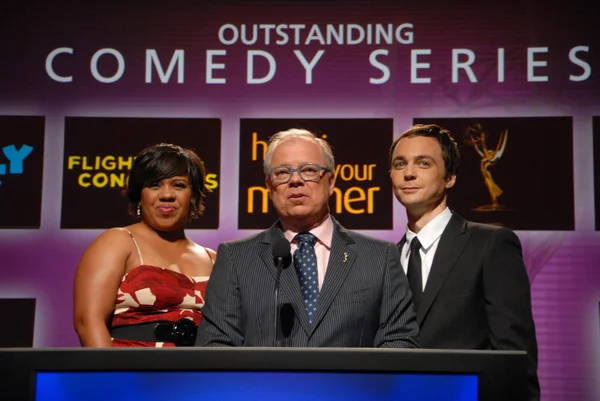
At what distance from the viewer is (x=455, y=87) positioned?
3715 mm

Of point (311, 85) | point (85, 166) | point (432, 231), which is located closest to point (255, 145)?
point (311, 85)

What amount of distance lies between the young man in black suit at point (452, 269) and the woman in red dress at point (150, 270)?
81cm

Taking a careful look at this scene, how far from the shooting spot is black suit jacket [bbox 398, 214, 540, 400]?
7.36 ft

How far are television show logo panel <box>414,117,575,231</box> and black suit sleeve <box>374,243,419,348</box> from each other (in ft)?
5.61

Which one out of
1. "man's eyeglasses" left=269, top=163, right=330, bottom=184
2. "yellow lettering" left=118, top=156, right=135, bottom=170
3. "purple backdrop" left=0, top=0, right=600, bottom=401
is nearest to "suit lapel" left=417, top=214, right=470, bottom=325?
"man's eyeglasses" left=269, top=163, right=330, bottom=184

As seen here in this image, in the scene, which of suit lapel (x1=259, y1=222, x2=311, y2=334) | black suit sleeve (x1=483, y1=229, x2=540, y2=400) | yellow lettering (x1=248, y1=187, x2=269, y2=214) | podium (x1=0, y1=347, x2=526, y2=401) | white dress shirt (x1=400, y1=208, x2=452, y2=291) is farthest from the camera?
yellow lettering (x1=248, y1=187, x2=269, y2=214)

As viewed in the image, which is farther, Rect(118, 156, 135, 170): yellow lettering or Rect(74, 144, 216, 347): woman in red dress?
Rect(118, 156, 135, 170): yellow lettering

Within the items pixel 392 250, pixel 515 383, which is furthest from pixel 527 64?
pixel 515 383

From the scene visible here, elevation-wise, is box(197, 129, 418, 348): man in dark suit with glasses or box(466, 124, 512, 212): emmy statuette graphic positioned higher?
box(466, 124, 512, 212): emmy statuette graphic

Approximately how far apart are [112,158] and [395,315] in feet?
7.48

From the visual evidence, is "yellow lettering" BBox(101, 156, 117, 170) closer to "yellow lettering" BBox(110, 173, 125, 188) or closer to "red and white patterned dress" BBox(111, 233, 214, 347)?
"yellow lettering" BBox(110, 173, 125, 188)

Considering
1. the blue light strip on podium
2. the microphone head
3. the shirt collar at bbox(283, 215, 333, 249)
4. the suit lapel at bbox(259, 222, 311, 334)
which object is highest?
the shirt collar at bbox(283, 215, 333, 249)
